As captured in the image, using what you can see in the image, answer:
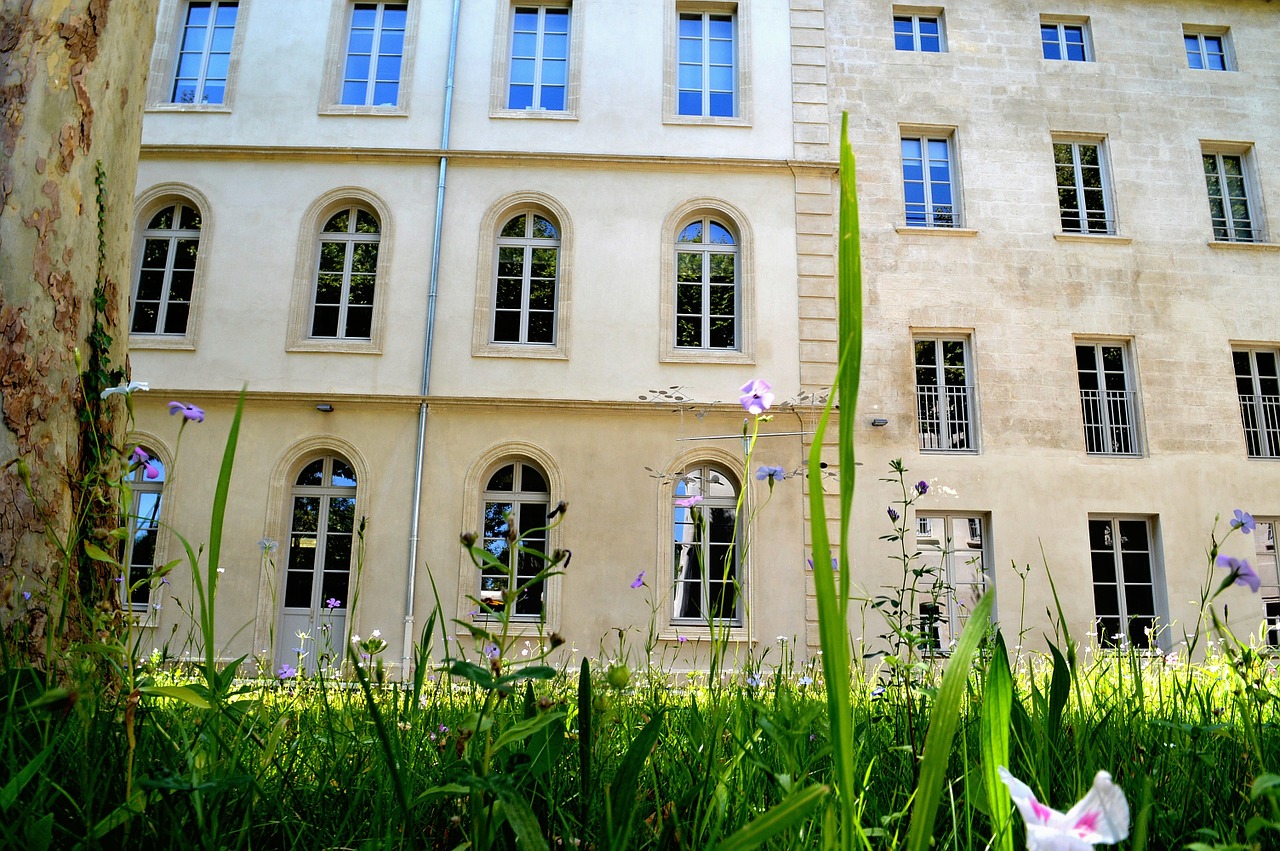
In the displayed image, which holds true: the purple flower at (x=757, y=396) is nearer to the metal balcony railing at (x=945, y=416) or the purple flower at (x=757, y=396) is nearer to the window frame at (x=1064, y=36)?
the metal balcony railing at (x=945, y=416)

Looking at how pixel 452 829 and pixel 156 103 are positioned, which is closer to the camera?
pixel 452 829

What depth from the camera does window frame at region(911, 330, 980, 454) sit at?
11.5 m

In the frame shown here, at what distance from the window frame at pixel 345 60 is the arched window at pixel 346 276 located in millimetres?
1458

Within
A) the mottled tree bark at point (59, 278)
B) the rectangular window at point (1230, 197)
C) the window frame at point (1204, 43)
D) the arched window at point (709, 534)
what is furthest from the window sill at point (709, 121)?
the mottled tree bark at point (59, 278)

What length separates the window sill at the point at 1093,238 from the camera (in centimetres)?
1220

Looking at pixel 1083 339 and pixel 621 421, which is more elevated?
pixel 1083 339

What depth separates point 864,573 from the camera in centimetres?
1083

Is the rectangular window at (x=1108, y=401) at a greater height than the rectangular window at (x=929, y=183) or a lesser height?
lesser

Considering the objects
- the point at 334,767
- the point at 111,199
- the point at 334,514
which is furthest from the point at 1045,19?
the point at 334,767

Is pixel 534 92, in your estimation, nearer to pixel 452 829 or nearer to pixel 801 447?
pixel 801 447

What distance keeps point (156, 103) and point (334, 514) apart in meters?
6.57

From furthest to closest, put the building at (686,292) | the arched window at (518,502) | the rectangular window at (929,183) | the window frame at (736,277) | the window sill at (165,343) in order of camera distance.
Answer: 1. the rectangular window at (929,183)
2. the window frame at (736,277)
3. the window sill at (165,343)
4. the arched window at (518,502)
5. the building at (686,292)

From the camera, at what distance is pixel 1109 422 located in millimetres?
11773

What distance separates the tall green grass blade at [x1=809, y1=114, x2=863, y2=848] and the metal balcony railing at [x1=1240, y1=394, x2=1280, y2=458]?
13803 millimetres
